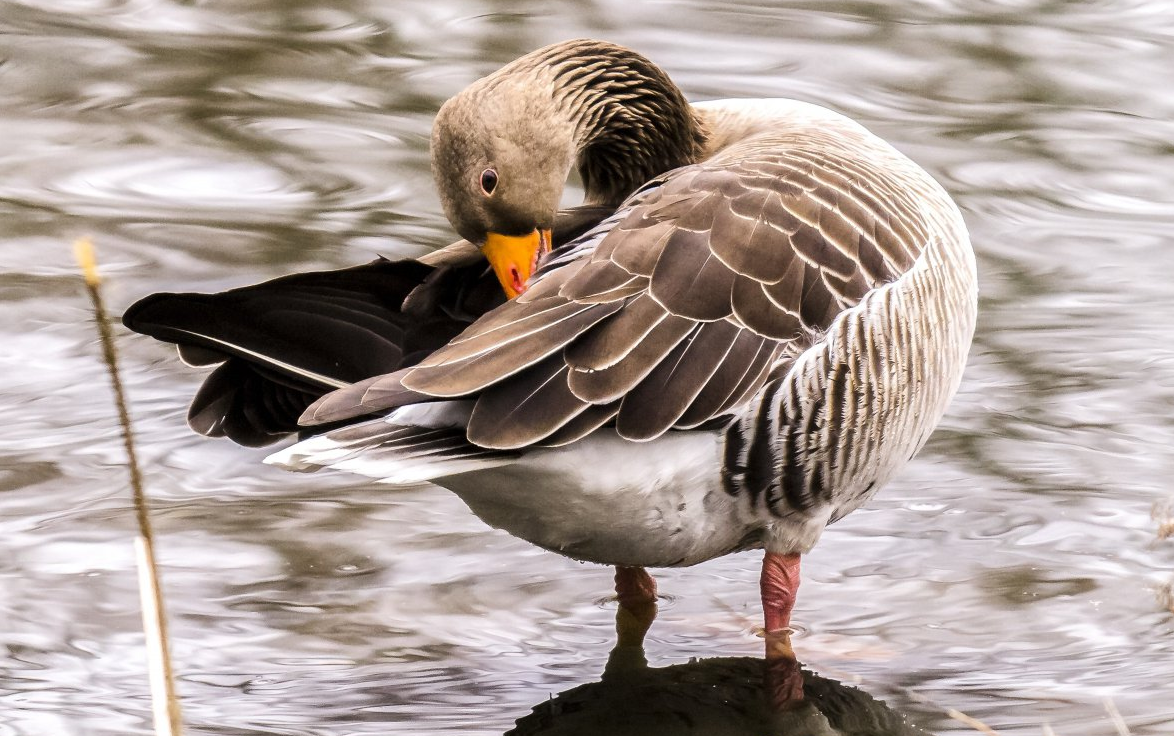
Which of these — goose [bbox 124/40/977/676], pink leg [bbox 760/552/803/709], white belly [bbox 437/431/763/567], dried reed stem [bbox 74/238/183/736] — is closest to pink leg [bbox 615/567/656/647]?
goose [bbox 124/40/977/676]

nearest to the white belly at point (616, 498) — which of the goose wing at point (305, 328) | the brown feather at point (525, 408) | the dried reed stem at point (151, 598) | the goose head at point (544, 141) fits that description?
the brown feather at point (525, 408)

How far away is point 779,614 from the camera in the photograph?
454cm

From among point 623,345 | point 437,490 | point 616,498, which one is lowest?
point 437,490

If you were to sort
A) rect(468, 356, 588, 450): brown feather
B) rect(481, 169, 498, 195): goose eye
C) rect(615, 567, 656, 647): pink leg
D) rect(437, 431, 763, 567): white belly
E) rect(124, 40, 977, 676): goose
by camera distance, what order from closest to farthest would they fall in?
1. rect(468, 356, 588, 450): brown feather
2. rect(124, 40, 977, 676): goose
3. rect(437, 431, 763, 567): white belly
4. rect(481, 169, 498, 195): goose eye
5. rect(615, 567, 656, 647): pink leg

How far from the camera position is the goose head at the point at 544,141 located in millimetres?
4293

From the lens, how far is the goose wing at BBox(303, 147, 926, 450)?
357cm

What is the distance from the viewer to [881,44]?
31.8 ft

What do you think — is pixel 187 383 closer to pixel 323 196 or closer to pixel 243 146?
pixel 323 196

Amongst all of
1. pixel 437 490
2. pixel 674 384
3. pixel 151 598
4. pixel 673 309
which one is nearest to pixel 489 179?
pixel 673 309

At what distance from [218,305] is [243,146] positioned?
4.61 metres

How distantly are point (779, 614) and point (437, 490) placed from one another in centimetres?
149

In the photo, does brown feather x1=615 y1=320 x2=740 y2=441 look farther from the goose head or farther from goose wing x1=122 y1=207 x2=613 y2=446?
goose wing x1=122 y1=207 x2=613 y2=446

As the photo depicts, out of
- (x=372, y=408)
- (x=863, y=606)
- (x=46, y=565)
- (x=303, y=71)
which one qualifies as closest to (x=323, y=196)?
(x=303, y=71)

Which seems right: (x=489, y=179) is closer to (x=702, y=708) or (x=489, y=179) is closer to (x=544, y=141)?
(x=544, y=141)
